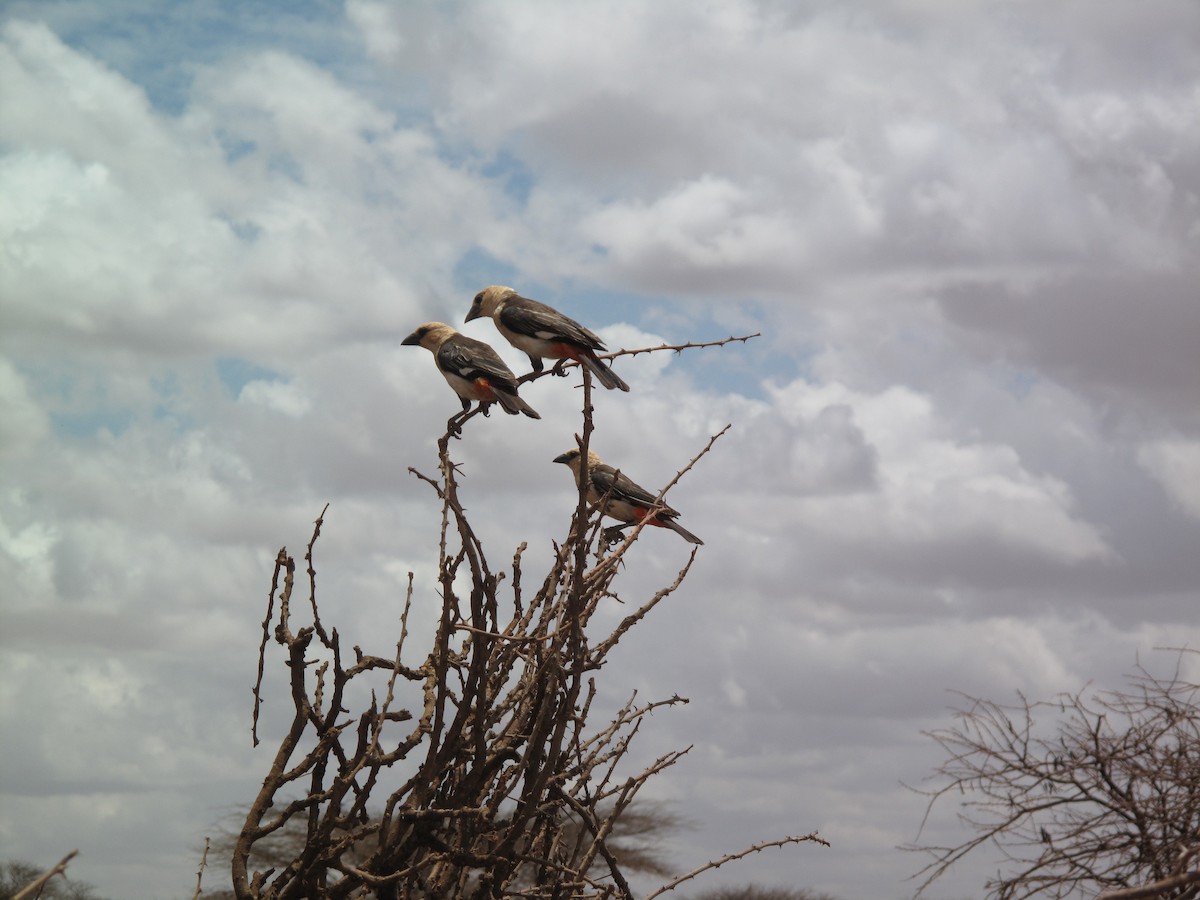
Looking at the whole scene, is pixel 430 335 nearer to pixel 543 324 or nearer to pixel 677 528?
pixel 543 324

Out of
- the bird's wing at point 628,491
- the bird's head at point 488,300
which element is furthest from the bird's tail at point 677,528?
the bird's head at point 488,300

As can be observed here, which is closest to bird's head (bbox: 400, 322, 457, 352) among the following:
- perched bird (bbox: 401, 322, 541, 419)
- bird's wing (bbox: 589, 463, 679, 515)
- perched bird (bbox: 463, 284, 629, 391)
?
perched bird (bbox: 401, 322, 541, 419)

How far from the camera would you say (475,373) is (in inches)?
242

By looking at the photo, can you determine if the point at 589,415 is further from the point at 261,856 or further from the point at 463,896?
the point at 261,856

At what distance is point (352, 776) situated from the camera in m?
3.66

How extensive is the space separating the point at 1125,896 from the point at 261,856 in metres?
22.6

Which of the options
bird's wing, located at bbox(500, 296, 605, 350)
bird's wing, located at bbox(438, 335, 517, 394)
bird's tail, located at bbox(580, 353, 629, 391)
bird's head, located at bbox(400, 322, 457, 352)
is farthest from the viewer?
bird's head, located at bbox(400, 322, 457, 352)

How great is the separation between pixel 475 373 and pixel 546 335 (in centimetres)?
63

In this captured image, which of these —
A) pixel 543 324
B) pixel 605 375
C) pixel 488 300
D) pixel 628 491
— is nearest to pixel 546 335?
pixel 543 324

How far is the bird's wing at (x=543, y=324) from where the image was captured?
647 cm

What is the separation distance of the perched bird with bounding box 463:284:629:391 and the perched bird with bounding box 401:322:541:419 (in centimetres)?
34

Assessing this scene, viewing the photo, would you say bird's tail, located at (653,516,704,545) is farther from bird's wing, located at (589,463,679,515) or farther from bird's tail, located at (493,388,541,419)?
bird's tail, located at (493,388,541,419)

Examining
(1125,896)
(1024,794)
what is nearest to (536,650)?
(1125,896)

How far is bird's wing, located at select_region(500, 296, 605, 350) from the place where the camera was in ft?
21.2
